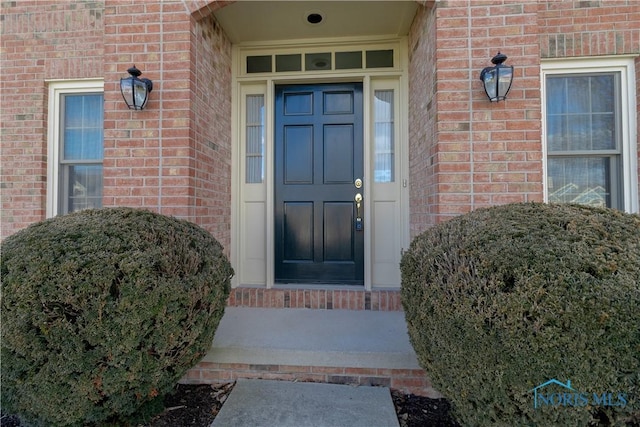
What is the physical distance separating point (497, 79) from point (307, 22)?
70.7 inches

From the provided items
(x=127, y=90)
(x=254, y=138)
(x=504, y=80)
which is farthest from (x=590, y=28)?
(x=127, y=90)

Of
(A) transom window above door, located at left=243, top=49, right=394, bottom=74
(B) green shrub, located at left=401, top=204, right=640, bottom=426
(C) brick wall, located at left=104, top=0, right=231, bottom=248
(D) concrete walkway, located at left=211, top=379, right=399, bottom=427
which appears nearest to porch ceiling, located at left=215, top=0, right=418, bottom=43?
(A) transom window above door, located at left=243, top=49, right=394, bottom=74

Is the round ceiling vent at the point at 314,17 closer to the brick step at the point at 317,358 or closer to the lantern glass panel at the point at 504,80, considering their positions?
the lantern glass panel at the point at 504,80

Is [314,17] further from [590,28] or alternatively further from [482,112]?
[590,28]

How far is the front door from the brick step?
974 mm

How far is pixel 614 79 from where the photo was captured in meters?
2.87

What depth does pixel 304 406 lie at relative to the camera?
6.52ft

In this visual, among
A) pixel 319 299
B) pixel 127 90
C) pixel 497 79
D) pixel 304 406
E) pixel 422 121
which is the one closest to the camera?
pixel 304 406

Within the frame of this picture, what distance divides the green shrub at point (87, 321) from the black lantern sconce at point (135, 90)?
49.8 inches

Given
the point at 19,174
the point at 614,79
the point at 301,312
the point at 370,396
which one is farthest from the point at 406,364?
the point at 19,174

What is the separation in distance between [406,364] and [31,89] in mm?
4354

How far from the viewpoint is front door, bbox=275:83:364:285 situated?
345 cm

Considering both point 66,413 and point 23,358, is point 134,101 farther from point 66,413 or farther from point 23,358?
point 66,413

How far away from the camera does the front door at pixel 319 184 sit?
3.45 meters
